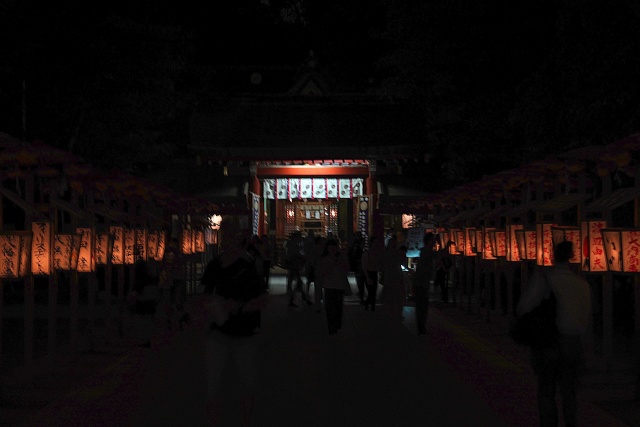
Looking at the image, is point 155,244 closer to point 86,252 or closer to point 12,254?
point 86,252

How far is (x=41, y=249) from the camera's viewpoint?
11.6 meters

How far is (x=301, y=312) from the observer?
20.3 meters

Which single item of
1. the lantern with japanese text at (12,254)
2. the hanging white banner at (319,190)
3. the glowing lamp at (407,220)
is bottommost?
the lantern with japanese text at (12,254)

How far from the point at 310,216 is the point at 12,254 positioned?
30059 mm

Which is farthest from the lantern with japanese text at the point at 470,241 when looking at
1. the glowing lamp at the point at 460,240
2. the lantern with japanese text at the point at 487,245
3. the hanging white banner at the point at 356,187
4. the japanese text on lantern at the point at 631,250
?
the hanging white banner at the point at 356,187

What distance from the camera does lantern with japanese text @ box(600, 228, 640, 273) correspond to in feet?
33.4

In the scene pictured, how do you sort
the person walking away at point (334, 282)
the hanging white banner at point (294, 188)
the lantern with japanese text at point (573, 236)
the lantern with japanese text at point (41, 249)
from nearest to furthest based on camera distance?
the lantern with japanese text at point (41, 249)
the lantern with japanese text at point (573, 236)
the person walking away at point (334, 282)
the hanging white banner at point (294, 188)

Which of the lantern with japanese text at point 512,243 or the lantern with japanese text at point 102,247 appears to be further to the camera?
the lantern with japanese text at point 512,243

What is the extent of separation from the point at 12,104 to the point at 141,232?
5.52 meters

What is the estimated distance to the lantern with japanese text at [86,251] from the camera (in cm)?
1331

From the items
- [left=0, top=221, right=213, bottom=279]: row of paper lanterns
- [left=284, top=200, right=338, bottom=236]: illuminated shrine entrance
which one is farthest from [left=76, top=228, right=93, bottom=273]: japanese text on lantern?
[left=284, top=200, right=338, bottom=236]: illuminated shrine entrance

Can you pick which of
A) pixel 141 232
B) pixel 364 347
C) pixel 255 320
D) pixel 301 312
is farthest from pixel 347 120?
pixel 255 320

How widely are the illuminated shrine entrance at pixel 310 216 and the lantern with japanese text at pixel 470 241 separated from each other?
2057 cm

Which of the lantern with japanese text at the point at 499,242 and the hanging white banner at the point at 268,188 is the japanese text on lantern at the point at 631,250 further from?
the hanging white banner at the point at 268,188
